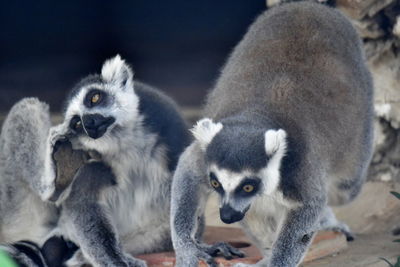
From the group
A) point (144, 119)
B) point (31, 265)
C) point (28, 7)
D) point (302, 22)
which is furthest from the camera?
point (28, 7)

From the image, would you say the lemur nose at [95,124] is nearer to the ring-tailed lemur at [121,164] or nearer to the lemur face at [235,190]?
the ring-tailed lemur at [121,164]

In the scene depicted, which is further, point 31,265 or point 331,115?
point 331,115

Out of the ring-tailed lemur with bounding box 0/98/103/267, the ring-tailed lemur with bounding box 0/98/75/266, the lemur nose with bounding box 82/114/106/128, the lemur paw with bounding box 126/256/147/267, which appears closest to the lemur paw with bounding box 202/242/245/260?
the lemur paw with bounding box 126/256/147/267

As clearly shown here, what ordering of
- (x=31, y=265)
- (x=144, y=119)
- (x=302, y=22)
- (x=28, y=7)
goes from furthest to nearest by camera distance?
1. (x=28, y=7)
2. (x=302, y=22)
3. (x=144, y=119)
4. (x=31, y=265)

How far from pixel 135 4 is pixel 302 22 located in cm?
453

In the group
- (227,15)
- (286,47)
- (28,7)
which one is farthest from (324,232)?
(28,7)

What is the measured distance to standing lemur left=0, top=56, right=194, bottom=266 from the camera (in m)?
6.20

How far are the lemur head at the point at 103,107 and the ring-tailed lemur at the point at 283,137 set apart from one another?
0.68m

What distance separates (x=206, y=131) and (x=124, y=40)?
5688 mm

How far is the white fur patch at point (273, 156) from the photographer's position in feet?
17.6

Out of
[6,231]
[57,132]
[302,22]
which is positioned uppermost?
[302,22]

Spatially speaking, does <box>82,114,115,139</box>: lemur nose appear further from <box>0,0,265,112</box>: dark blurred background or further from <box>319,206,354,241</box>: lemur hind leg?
<box>0,0,265,112</box>: dark blurred background

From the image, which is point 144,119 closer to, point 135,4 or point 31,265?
point 31,265

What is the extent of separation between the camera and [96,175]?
20.9 feet
